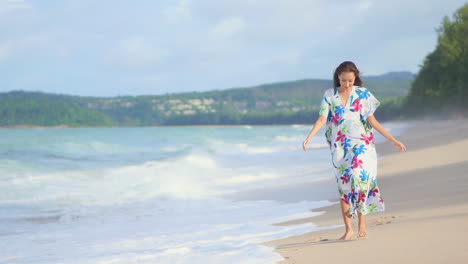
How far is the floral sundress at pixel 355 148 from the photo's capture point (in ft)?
17.5

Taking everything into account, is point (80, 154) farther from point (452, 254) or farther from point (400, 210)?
point (452, 254)

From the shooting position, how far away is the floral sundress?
17.5ft

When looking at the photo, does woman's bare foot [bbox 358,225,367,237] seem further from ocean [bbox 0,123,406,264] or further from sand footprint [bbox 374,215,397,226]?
ocean [bbox 0,123,406,264]

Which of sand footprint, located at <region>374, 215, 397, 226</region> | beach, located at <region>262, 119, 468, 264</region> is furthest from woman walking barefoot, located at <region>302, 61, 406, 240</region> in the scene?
sand footprint, located at <region>374, 215, 397, 226</region>

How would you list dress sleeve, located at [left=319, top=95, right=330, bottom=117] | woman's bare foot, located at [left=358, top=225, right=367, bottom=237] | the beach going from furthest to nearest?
dress sleeve, located at [left=319, top=95, right=330, bottom=117] < woman's bare foot, located at [left=358, top=225, right=367, bottom=237] < the beach

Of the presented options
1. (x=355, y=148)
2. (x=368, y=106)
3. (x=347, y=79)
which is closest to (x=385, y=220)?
(x=355, y=148)

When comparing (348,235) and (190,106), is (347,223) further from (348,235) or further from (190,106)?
(190,106)

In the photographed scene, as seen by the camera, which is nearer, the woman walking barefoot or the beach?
the beach

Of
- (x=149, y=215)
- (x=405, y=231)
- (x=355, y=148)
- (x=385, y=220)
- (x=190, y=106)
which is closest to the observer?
(x=405, y=231)

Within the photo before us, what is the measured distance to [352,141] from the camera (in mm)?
5344

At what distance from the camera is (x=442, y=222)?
209 inches

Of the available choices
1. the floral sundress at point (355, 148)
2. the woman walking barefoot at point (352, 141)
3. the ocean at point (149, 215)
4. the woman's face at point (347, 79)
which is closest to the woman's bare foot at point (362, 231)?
the woman walking barefoot at point (352, 141)

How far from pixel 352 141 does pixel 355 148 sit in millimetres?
70

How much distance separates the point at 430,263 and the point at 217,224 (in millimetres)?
3829
